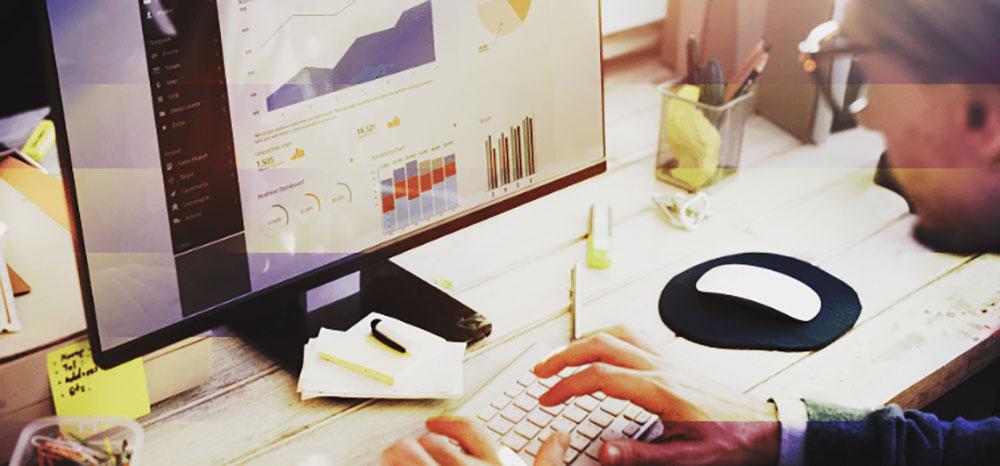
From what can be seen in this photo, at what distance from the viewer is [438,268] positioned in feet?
4.03

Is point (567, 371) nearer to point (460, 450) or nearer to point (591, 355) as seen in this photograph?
point (591, 355)

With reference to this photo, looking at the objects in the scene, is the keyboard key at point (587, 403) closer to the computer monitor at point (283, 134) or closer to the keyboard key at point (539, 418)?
the keyboard key at point (539, 418)

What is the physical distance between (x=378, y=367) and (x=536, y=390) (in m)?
0.16

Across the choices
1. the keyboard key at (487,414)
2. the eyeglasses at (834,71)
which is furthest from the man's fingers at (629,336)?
the eyeglasses at (834,71)

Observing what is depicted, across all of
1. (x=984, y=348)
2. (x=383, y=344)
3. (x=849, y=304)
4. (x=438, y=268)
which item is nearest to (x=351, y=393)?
(x=383, y=344)

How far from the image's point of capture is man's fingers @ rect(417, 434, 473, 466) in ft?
2.86

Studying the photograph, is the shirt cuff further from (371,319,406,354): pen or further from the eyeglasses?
the eyeglasses

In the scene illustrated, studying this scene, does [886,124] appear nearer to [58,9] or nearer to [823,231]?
[823,231]

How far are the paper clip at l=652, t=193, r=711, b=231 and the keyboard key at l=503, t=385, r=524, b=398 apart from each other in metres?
0.41

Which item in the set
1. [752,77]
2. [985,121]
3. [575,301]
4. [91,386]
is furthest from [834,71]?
[91,386]

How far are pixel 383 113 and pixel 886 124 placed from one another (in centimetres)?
66

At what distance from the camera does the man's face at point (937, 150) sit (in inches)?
47.1

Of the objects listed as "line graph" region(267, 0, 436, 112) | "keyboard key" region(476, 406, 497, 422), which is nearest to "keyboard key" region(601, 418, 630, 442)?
"keyboard key" region(476, 406, 497, 422)

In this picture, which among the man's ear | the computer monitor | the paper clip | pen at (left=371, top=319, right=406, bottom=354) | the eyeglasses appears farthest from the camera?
the eyeglasses
